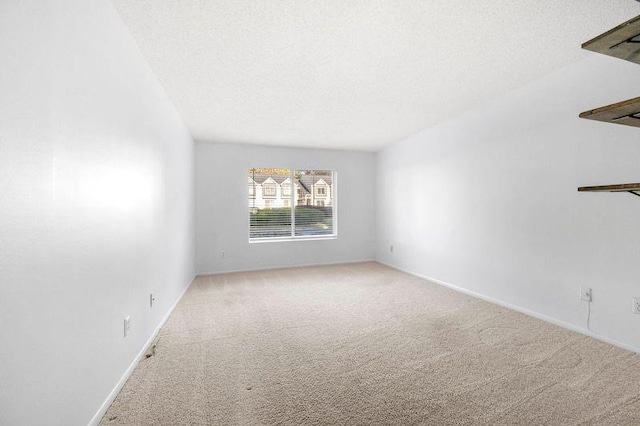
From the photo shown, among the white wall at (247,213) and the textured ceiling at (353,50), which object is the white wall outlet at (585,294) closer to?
the textured ceiling at (353,50)

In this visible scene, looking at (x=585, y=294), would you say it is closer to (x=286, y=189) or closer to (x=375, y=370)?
(x=375, y=370)

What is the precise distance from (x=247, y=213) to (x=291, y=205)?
92 cm

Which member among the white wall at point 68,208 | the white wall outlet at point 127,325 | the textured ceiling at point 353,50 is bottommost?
the white wall outlet at point 127,325

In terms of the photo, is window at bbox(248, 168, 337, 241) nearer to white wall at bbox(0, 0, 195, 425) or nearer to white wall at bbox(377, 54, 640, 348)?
white wall at bbox(377, 54, 640, 348)

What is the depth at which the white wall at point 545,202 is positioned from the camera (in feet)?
7.68

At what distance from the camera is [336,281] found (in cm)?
454

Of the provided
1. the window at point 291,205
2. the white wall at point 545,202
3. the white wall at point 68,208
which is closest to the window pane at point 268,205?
the window at point 291,205

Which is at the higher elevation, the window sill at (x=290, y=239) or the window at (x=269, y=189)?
the window at (x=269, y=189)

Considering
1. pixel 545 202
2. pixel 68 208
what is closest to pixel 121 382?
pixel 68 208

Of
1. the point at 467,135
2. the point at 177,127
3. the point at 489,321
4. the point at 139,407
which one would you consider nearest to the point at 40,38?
the point at 139,407

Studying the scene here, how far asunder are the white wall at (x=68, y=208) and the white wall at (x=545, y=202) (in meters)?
3.69

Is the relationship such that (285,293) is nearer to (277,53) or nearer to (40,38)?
(277,53)

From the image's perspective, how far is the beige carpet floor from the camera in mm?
1612

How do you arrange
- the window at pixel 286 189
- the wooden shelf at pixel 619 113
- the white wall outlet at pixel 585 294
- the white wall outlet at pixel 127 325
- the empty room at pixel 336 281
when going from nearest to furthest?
1. the empty room at pixel 336 281
2. the wooden shelf at pixel 619 113
3. the white wall outlet at pixel 127 325
4. the white wall outlet at pixel 585 294
5. the window at pixel 286 189
